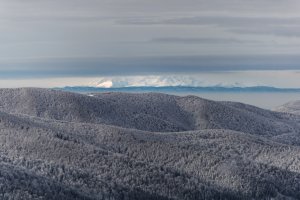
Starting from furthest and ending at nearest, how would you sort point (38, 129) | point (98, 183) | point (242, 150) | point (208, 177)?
point (242, 150) < point (38, 129) < point (208, 177) < point (98, 183)

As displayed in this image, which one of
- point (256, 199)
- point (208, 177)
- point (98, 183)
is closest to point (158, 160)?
point (208, 177)

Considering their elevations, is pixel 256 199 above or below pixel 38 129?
below

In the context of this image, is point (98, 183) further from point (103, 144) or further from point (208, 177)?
point (103, 144)

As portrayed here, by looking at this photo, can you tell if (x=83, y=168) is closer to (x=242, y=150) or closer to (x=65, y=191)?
(x=65, y=191)

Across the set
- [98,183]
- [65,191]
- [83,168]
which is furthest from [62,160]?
[65,191]

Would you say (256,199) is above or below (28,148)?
below

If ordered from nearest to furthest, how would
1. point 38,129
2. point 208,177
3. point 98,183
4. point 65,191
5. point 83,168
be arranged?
point 65,191 → point 98,183 → point 83,168 → point 208,177 → point 38,129

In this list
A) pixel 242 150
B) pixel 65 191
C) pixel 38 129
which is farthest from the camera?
pixel 242 150

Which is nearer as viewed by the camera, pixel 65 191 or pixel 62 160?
pixel 65 191

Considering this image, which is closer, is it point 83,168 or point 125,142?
point 83,168
